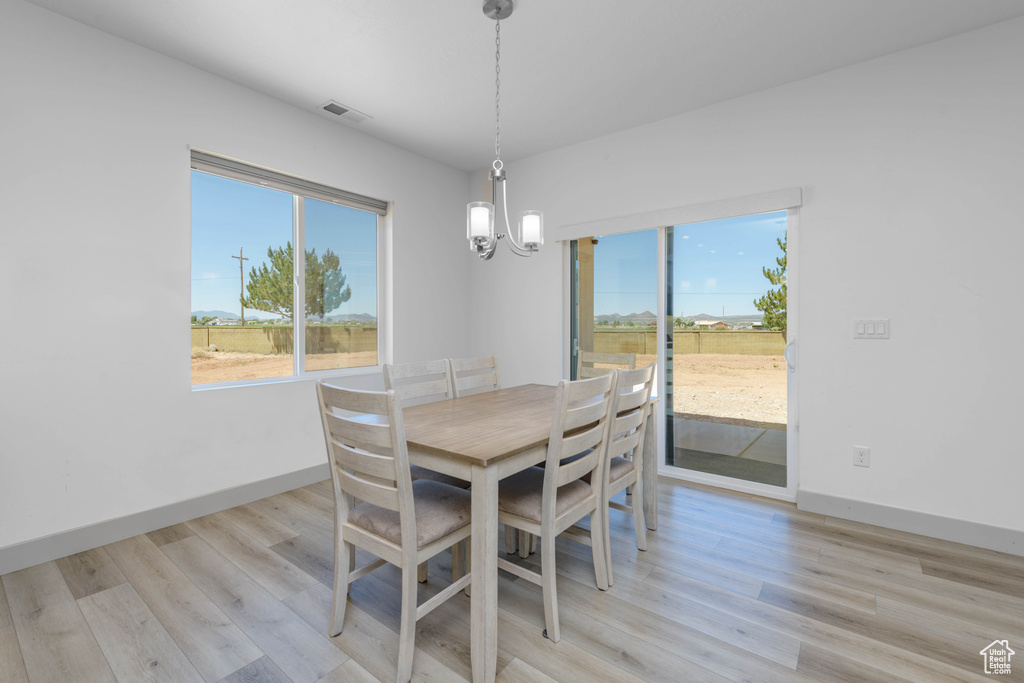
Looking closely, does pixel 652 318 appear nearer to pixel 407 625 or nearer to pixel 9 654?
pixel 407 625

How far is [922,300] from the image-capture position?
8.11ft

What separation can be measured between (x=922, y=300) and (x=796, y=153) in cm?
Answer: 113

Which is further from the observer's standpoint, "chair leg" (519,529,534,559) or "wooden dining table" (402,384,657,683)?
"chair leg" (519,529,534,559)

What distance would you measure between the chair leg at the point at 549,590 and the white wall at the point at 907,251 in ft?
6.86

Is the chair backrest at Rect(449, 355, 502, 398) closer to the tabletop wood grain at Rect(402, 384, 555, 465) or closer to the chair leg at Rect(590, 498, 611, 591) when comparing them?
the tabletop wood grain at Rect(402, 384, 555, 465)

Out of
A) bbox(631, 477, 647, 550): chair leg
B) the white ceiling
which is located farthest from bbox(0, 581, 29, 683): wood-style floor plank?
the white ceiling

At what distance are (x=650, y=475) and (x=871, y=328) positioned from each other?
1571mm

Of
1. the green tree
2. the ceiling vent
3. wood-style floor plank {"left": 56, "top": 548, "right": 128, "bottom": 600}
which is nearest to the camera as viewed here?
wood-style floor plank {"left": 56, "top": 548, "right": 128, "bottom": 600}

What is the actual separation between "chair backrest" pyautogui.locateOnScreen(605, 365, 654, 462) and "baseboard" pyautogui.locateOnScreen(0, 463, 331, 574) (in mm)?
2373

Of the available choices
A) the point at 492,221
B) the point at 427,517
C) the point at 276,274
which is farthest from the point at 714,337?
the point at 276,274

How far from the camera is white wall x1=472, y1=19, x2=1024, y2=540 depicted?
7.51ft

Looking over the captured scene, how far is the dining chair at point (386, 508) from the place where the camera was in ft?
4.60

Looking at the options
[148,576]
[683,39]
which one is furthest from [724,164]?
[148,576]

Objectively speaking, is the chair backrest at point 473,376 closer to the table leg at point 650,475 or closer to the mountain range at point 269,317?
the table leg at point 650,475
